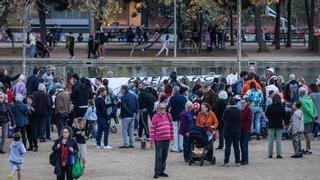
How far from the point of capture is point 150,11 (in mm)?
62156

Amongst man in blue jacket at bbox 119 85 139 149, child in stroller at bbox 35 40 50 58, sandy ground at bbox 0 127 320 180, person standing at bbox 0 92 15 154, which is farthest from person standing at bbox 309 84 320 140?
child in stroller at bbox 35 40 50 58

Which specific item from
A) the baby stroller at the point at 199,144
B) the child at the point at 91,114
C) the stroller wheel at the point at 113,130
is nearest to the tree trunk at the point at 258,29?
the stroller wheel at the point at 113,130

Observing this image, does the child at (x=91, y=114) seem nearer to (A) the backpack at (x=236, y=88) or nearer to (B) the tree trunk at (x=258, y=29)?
(A) the backpack at (x=236, y=88)

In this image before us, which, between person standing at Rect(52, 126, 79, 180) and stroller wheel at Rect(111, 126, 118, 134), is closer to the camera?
person standing at Rect(52, 126, 79, 180)

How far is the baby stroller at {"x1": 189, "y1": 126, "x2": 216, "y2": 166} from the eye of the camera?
1694 cm

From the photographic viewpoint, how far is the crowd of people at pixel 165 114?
16.2m

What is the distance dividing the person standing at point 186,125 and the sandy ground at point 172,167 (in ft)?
0.98

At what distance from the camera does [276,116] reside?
58.1 feet

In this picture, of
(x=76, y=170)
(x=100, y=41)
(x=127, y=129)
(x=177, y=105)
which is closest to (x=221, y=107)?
(x=177, y=105)

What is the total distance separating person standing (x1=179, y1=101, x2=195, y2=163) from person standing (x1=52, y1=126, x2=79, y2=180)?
12.8 ft

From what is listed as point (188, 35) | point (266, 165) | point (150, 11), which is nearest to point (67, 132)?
point (266, 165)

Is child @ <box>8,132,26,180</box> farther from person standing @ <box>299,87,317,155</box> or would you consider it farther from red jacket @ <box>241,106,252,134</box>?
person standing @ <box>299,87,317,155</box>

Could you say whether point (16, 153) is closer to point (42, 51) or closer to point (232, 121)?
point (232, 121)

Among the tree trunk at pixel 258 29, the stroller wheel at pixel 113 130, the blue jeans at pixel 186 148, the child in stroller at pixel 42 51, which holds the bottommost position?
the stroller wheel at pixel 113 130
